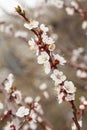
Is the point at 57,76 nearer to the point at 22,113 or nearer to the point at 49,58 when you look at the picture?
the point at 49,58

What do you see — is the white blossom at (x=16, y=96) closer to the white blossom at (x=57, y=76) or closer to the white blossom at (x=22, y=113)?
the white blossom at (x=22, y=113)

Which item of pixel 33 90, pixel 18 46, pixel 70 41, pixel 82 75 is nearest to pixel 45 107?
pixel 33 90

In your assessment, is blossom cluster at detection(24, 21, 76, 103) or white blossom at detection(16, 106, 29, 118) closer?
blossom cluster at detection(24, 21, 76, 103)

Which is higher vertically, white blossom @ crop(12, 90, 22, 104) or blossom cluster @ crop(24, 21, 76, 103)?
white blossom @ crop(12, 90, 22, 104)

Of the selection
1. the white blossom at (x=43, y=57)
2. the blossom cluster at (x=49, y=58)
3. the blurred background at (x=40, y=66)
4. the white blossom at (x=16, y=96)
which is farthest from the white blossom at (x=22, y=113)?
the blurred background at (x=40, y=66)

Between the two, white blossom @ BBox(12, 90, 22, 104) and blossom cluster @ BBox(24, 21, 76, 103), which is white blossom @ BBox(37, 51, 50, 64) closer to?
blossom cluster @ BBox(24, 21, 76, 103)

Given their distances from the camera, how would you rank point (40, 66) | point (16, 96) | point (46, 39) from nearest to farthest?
point (46, 39)
point (16, 96)
point (40, 66)

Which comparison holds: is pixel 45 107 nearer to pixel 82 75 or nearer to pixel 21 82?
pixel 21 82

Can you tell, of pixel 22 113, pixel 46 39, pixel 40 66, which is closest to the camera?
pixel 46 39

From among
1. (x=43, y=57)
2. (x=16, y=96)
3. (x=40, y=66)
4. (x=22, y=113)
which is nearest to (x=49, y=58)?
(x=43, y=57)

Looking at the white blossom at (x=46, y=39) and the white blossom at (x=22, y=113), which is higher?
the white blossom at (x=46, y=39)

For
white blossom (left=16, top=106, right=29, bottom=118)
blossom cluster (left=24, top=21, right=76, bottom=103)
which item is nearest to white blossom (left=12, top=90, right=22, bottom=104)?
white blossom (left=16, top=106, right=29, bottom=118)
